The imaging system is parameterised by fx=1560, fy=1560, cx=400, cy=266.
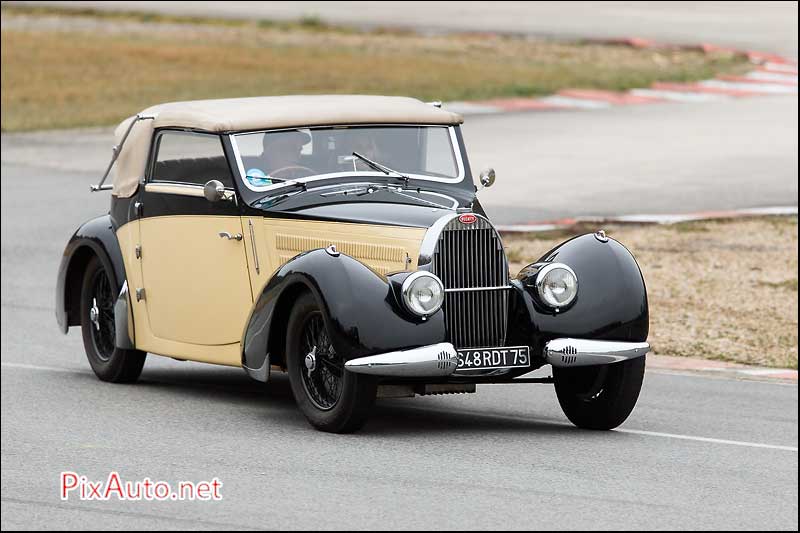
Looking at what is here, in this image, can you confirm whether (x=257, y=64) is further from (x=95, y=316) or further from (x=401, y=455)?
(x=401, y=455)

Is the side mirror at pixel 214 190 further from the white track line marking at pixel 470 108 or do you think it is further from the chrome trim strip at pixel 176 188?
the white track line marking at pixel 470 108

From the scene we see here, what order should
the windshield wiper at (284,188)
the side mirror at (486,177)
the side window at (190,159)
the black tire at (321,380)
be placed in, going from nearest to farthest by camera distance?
the black tire at (321,380) → the windshield wiper at (284,188) → the side window at (190,159) → the side mirror at (486,177)

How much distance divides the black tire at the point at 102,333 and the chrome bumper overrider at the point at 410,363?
9.84 ft

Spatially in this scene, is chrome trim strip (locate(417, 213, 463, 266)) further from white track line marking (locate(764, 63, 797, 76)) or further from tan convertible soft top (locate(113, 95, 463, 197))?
white track line marking (locate(764, 63, 797, 76))

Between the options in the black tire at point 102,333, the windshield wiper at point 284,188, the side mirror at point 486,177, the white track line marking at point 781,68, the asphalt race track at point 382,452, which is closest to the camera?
the asphalt race track at point 382,452

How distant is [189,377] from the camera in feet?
37.0

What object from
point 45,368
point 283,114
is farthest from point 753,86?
point 283,114

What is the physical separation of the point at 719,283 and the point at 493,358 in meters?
7.10

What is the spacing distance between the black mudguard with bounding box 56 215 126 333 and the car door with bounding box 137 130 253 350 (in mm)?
556

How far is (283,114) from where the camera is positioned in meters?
9.76

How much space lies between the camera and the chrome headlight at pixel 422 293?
27.3 feet

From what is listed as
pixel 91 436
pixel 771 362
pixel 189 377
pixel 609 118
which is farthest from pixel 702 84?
pixel 91 436

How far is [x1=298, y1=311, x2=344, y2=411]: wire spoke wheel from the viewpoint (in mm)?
8555

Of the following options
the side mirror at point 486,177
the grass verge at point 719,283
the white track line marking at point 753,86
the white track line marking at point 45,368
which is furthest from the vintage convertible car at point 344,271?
the white track line marking at point 753,86
